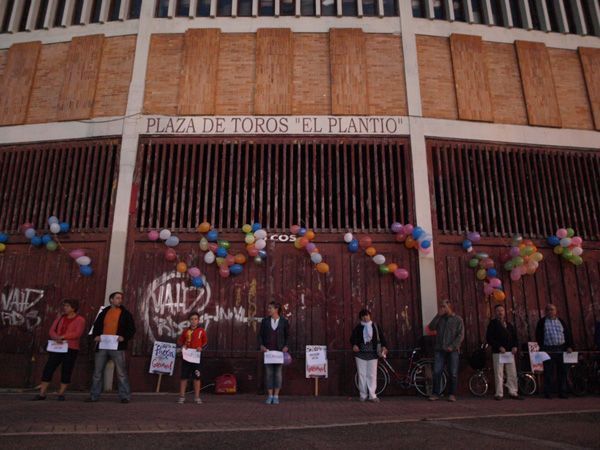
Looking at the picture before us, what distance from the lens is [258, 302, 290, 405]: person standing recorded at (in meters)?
8.73

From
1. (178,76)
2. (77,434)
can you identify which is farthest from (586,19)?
(77,434)

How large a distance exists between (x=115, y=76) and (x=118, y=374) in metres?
8.07

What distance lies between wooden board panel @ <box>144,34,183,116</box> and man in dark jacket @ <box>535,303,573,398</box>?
9826mm

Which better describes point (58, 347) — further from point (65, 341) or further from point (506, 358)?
point (506, 358)

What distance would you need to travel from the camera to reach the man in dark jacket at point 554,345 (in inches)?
388

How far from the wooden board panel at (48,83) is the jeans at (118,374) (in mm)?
7114

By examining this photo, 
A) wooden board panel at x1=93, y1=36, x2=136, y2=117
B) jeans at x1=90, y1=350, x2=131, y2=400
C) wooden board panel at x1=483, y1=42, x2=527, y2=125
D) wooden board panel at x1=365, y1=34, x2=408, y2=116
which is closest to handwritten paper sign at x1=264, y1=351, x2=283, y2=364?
jeans at x1=90, y1=350, x2=131, y2=400

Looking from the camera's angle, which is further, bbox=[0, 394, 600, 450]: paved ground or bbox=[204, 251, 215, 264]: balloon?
bbox=[204, 251, 215, 264]: balloon

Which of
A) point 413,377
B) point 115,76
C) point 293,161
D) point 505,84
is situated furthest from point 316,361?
point 115,76

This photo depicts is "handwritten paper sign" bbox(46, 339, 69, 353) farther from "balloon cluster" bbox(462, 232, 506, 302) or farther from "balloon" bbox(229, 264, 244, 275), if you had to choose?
"balloon cluster" bbox(462, 232, 506, 302)

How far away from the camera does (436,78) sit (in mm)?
12945

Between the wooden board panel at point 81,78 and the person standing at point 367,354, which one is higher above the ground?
the wooden board panel at point 81,78

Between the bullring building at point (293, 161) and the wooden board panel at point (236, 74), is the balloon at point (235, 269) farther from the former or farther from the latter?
the wooden board panel at point (236, 74)

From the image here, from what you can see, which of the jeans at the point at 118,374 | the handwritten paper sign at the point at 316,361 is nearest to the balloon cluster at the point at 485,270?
the handwritten paper sign at the point at 316,361
